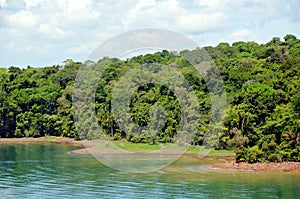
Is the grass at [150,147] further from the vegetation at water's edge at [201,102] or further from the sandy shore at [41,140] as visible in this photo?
the sandy shore at [41,140]

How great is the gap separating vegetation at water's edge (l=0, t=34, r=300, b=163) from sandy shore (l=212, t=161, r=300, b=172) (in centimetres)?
62

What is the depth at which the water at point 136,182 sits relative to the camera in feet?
89.4

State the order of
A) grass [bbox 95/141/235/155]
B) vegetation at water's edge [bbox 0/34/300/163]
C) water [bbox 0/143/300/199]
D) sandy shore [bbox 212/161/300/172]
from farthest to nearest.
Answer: grass [bbox 95/141/235/155], vegetation at water's edge [bbox 0/34/300/163], sandy shore [bbox 212/161/300/172], water [bbox 0/143/300/199]

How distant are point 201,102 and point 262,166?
1334cm

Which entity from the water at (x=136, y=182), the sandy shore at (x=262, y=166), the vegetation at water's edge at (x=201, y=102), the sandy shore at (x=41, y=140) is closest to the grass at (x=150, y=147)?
the vegetation at water's edge at (x=201, y=102)

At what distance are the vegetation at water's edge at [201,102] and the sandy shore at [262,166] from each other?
621 millimetres

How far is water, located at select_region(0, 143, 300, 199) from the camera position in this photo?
89.4 feet

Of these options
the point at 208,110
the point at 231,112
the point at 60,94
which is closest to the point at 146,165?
the point at 231,112

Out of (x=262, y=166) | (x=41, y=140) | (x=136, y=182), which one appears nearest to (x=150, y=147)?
(x=262, y=166)

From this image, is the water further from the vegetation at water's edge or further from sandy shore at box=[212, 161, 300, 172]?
the vegetation at water's edge

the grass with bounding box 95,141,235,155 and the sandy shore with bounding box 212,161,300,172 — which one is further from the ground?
the grass with bounding box 95,141,235,155

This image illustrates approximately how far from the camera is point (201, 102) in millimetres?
46656

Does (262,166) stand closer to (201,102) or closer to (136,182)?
(136,182)

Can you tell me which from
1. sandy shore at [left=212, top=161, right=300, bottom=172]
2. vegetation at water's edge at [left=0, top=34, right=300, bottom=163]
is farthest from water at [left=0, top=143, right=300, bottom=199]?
vegetation at water's edge at [left=0, top=34, right=300, bottom=163]
